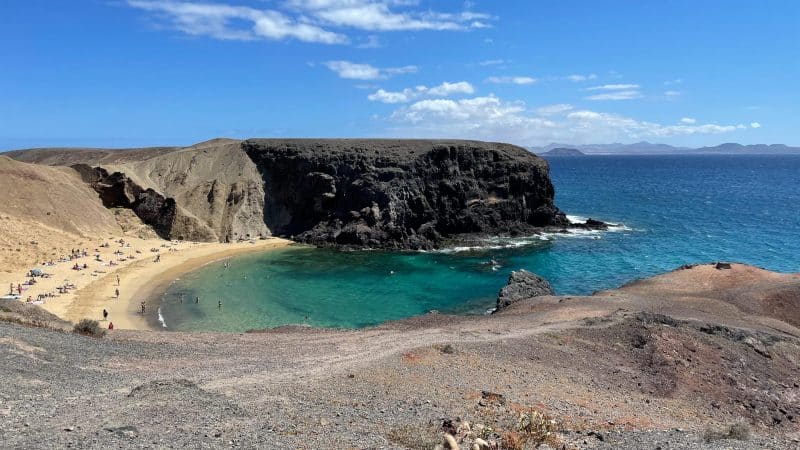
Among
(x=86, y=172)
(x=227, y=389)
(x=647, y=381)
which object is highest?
(x=86, y=172)

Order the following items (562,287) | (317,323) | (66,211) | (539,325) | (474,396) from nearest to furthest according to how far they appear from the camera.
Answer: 1. (474,396)
2. (539,325)
3. (317,323)
4. (562,287)
5. (66,211)

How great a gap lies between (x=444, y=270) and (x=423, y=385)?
→ 36.1m

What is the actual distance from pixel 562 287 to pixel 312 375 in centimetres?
3420

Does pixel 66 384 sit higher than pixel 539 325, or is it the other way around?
pixel 66 384

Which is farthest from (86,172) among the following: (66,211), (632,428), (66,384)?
(632,428)

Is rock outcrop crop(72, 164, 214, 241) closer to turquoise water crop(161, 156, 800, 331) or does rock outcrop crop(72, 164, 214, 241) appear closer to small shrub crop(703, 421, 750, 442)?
turquoise water crop(161, 156, 800, 331)

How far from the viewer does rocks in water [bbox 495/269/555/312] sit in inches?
1556

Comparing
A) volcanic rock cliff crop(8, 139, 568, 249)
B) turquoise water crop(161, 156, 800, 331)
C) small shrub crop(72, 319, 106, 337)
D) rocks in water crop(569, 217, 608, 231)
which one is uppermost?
volcanic rock cliff crop(8, 139, 568, 249)

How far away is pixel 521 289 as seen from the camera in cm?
4072

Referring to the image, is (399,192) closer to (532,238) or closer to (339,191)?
(339,191)

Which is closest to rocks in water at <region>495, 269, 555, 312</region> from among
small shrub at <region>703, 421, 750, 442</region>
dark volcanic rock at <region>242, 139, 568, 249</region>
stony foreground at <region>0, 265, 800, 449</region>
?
stony foreground at <region>0, 265, 800, 449</region>

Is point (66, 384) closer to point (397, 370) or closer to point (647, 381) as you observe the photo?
point (397, 370)

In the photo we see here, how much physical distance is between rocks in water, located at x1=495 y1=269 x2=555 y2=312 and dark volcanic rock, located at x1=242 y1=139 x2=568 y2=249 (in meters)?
23.9

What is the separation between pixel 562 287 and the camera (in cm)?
4834
